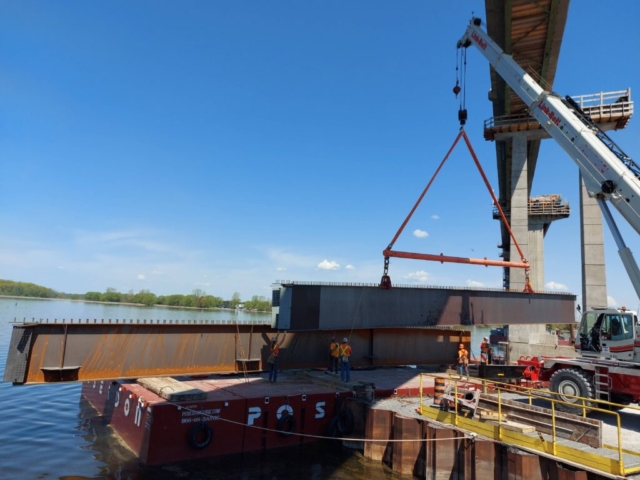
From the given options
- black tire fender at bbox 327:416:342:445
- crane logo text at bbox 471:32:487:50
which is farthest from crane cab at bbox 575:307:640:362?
crane logo text at bbox 471:32:487:50

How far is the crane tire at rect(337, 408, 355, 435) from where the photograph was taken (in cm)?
1429

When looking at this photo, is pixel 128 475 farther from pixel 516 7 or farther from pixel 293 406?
pixel 516 7

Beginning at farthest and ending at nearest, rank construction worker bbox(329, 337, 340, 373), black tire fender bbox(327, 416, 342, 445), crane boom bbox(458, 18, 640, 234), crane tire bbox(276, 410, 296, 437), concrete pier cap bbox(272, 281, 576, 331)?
construction worker bbox(329, 337, 340, 373) < concrete pier cap bbox(272, 281, 576, 331) < black tire fender bbox(327, 416, 342, 445) < crane tire bbox(276, 410, 296, 437) < crane boom bbox(458, 18, 640, 234)

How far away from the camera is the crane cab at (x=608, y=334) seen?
43.7ft

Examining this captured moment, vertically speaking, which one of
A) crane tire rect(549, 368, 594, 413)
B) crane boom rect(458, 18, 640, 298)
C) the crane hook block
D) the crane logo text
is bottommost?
crane tire rect(549, 368, 594, 413)

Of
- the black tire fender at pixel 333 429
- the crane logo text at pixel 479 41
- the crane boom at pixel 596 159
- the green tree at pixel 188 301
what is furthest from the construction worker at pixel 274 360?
the green tree at pixel 188 301

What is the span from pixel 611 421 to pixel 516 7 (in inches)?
823

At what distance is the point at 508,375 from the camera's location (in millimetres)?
20625

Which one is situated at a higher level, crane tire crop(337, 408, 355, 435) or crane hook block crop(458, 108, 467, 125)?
crane hook block crop(458, 108, 467, 125)

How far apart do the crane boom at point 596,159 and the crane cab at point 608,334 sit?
3.54 ft

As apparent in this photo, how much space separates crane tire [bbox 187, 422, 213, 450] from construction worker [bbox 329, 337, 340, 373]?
6870 mm

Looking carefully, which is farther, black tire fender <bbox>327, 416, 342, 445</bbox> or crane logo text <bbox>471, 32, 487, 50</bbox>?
crane logo text <bbox>471, 32, 487, 50</bbox>

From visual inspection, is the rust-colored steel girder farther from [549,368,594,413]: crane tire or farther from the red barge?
[549,368,594,413]: crane tire

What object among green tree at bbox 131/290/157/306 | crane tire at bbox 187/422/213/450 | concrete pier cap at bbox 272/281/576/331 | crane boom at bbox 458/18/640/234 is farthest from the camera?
green tree at bbox 131/290/157/306
